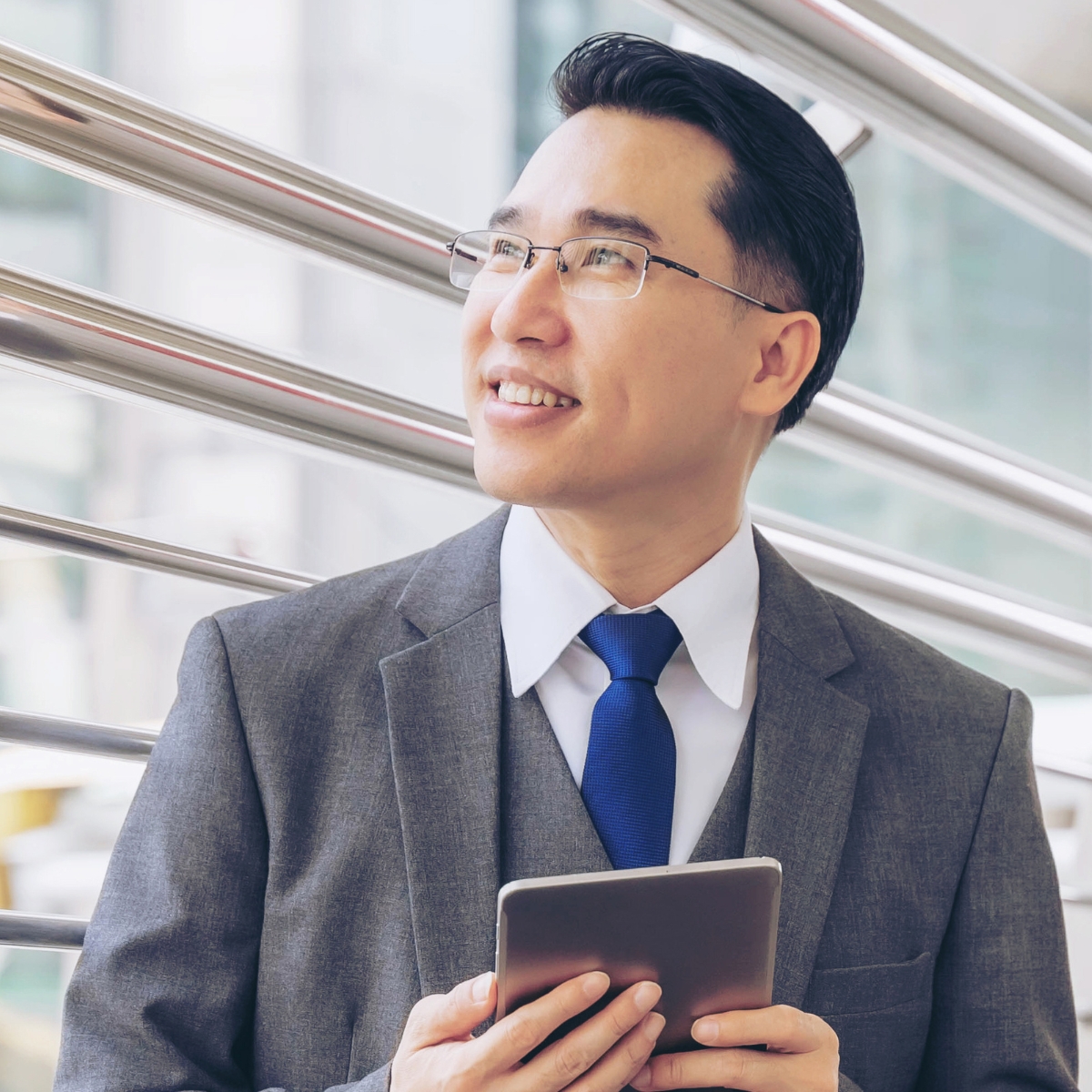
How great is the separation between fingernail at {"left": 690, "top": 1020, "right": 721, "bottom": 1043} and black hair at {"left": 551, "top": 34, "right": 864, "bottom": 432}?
0.71m

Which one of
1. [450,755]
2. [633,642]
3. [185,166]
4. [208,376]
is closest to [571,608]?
[633,642]

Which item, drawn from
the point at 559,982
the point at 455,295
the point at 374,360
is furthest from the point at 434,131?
the point at 559,982

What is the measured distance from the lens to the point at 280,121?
2510 millimetres

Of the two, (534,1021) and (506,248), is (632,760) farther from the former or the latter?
(506,248)

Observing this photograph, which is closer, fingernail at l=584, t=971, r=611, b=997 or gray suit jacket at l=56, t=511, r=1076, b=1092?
fingernail at l=584, t=971, r=611, b=997

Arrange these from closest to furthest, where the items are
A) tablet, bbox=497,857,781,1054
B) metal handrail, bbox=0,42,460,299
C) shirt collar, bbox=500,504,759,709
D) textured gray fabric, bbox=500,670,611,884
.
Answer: tablet, bbox=497,857,781,1054, metal handrail, bbox=0,42,460,299, textured gray fabric, bbox=500,670,611,884, shirt collar, bbox=500,504,759,709

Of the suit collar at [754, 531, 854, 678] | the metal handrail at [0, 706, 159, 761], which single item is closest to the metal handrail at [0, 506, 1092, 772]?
the metal handrail at [0, 706, 159, 761]

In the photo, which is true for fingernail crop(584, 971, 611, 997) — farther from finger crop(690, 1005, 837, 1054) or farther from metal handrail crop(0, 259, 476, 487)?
metal handrail crop(0, 259, 476, 487)

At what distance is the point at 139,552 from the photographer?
1.17 metres

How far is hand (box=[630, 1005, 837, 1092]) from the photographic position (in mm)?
877

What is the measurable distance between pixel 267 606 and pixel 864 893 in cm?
64

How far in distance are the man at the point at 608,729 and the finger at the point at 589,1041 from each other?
113 millimetres

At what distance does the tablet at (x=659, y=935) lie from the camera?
2.65ft

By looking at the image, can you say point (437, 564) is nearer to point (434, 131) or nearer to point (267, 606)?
point (267, 606)
